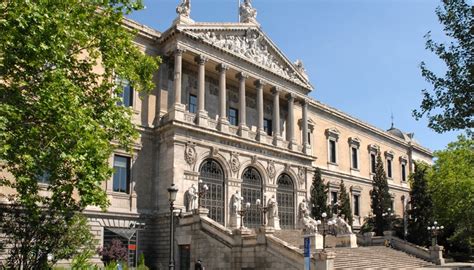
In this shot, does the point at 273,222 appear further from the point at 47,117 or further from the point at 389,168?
the point at 389,168

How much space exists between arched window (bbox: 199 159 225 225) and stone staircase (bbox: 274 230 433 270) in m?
3.87

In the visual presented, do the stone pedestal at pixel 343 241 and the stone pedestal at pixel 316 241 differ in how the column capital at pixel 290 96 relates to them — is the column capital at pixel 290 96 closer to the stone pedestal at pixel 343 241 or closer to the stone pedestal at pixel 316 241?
the stone pedestal at pixel 343 241

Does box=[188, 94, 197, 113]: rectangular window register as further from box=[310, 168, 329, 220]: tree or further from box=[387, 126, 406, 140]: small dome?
box=[387, 126, 406, 140]: small dome

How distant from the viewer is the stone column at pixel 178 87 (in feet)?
97.2

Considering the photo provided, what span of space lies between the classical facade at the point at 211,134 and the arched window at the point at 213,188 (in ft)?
0.21

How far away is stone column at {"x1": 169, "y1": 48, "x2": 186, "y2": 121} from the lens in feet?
97.2

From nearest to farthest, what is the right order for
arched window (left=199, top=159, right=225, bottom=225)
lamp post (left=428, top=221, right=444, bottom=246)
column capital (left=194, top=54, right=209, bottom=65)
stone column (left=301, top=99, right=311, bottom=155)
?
1. arched window (left=199, top=159, right=225, bottom=225)
2. column capital (left=194, top=54, right=209, bottom=65)
3. lamp post (left=428, top=221, right=444, bottom=246)
4. stone column (left=301, top=99, right=311, bottom=155)

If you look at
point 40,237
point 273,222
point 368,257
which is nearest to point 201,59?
point 273,222

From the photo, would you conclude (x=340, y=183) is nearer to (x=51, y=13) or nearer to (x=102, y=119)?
(x=102, y=119)

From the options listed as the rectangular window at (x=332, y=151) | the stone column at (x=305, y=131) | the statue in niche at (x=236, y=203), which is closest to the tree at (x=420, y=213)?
the rectangular window at (x=332, y=151)

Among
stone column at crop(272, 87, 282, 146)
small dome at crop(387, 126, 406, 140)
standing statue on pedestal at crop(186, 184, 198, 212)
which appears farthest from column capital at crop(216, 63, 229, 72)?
small dome at crop(387, 126, 406, 140)

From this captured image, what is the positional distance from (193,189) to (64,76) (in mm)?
13954

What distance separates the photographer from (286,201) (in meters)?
36.0

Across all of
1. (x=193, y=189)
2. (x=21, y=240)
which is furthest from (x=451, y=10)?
(x=193, y=189)
